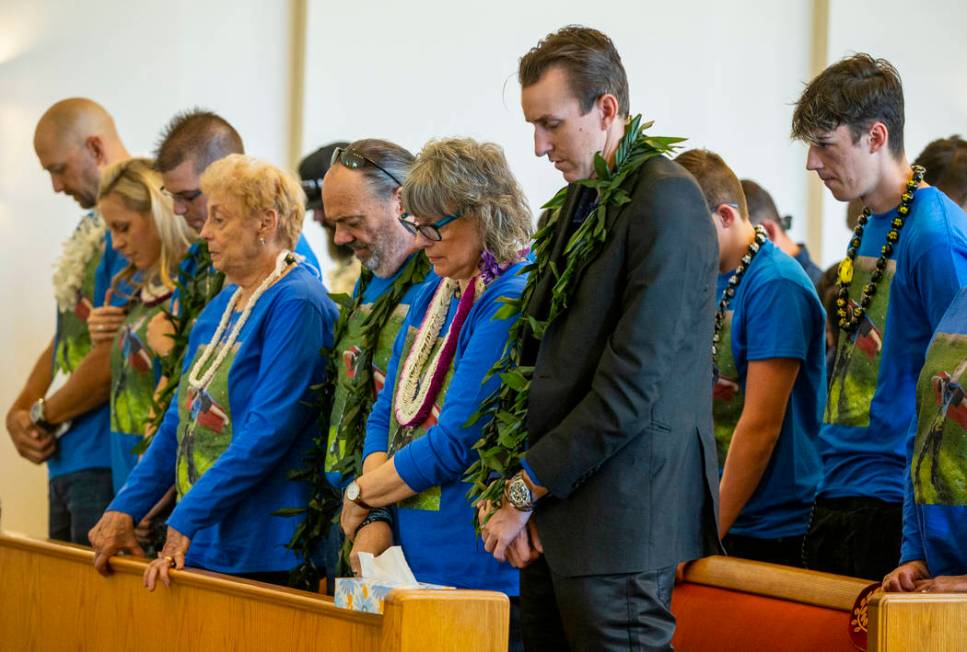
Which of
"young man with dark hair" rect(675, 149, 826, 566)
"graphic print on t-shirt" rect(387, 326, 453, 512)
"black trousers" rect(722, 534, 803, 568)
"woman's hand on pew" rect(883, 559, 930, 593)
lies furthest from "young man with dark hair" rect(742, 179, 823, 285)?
"woman's hand on pew" rect(883, 559, 930, 593)

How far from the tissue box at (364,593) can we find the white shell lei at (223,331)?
3.74ft

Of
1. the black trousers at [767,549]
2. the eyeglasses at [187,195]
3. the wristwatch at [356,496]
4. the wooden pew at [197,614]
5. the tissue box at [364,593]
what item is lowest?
the wooden pew at [197,614]

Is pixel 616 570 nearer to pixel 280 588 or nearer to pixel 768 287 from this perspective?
pixel 280 588

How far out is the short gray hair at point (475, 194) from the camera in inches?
107

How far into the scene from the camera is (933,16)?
19.4 ft

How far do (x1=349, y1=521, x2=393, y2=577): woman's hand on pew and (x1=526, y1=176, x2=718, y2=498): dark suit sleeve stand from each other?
1.98 feet

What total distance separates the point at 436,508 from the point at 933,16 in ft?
13.5

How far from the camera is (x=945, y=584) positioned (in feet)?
7.34

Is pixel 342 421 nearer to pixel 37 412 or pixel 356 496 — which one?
pixel 356 496

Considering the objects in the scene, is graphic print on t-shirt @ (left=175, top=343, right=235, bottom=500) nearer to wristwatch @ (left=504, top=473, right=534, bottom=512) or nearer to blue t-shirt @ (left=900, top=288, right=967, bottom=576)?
wristwatch @ (left=504, top=473, right=534, bottom=512)

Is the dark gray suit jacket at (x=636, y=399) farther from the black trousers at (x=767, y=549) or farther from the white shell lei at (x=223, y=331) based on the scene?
the white shell lei at (x=223, y=331)

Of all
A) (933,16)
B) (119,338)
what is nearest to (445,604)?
(119,338)

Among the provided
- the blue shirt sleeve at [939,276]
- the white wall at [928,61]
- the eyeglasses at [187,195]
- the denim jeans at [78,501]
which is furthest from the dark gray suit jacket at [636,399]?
the white wall at [928,61]

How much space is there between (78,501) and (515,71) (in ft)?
9.54
